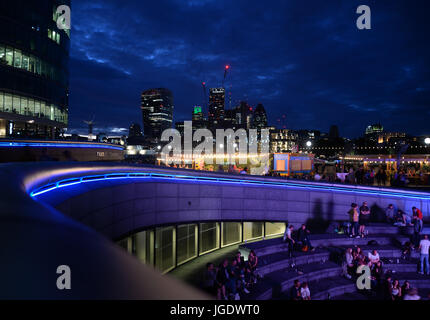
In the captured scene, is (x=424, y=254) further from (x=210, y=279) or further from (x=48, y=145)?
(x=48, y=145)

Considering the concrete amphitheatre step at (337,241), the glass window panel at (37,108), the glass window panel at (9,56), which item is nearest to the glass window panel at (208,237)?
the concrete amphitheatre step at (337,241)

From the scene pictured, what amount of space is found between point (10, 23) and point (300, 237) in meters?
44.6

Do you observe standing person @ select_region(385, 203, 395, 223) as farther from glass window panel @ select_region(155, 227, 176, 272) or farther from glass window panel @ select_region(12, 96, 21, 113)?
glass window panel @ select_region(12, 96, 21, 113)

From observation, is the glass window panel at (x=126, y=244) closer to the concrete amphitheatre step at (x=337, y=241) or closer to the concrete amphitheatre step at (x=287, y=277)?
the concrete amphitheatre step at (x=287, y=277)

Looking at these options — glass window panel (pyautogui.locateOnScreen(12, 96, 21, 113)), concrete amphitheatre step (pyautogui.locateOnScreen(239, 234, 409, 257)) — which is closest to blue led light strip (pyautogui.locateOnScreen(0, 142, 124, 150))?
concrete amphitheatre step (pyautogui.locateOnScreen(239, 234, 409, 257))

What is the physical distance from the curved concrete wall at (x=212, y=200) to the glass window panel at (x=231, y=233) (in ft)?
2.12

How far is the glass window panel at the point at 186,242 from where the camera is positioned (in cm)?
1304

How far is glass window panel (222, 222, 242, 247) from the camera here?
14883mm

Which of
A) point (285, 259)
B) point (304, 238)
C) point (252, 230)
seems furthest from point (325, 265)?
point (252, 230)

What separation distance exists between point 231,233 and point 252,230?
1.27 meters

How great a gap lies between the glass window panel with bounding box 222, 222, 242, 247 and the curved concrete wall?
65 centimetres

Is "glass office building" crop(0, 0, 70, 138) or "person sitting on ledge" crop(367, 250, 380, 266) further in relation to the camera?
"glass office building" crop(0, 0, 70, 138)
